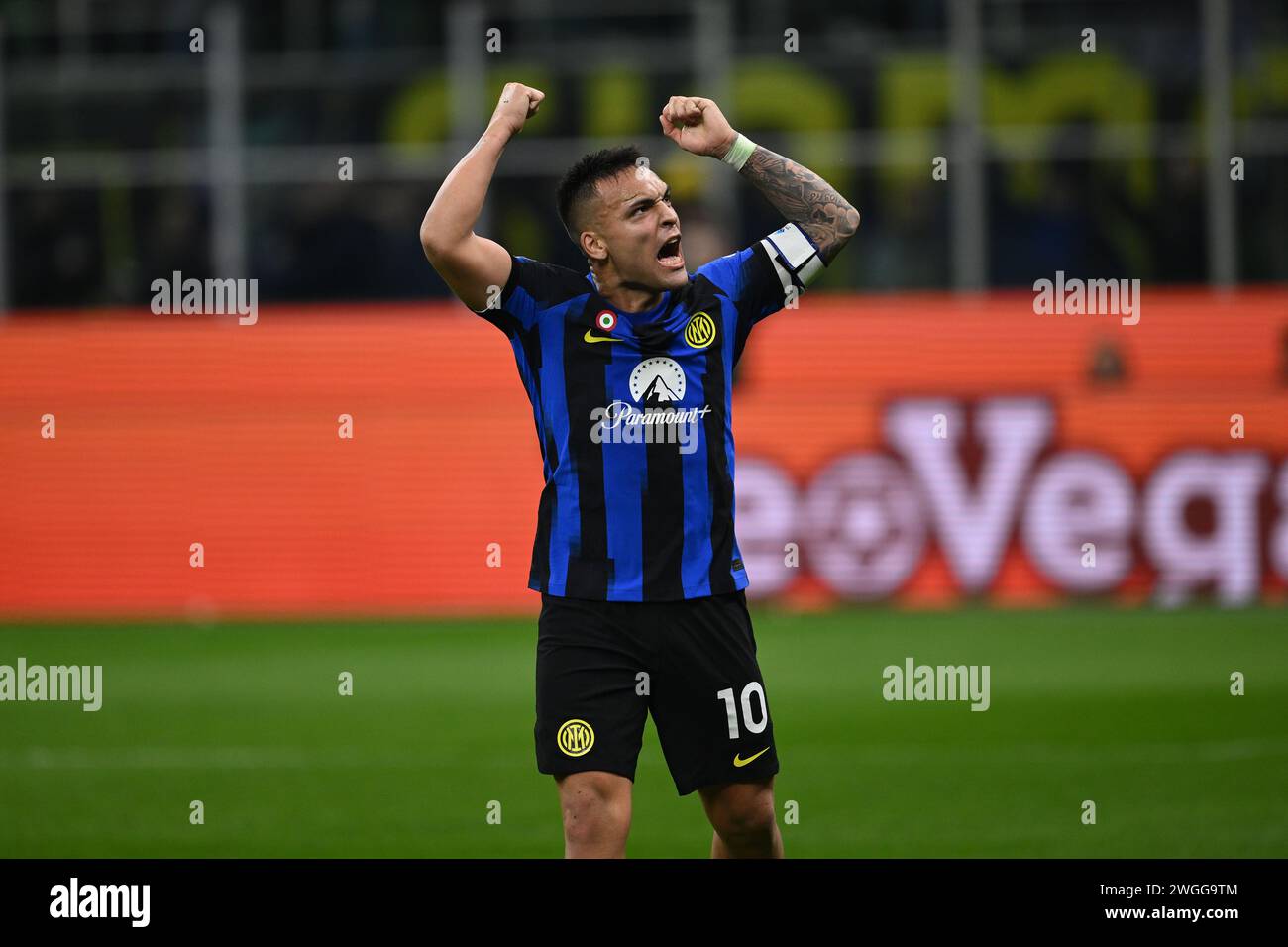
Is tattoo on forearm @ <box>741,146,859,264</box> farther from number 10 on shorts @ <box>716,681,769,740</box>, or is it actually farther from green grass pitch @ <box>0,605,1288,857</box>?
green grass pitch @ <box>0,605,1288,857</box>

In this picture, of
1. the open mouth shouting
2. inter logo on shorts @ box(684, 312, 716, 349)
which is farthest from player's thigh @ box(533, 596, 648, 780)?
the open mouth shouting

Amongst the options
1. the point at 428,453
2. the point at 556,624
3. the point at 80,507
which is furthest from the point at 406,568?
the point at 556,624

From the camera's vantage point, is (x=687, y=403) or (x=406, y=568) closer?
(x=687, y=403)

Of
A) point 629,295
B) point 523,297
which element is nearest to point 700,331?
point 629,295

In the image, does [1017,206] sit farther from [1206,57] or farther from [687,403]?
[687,403]

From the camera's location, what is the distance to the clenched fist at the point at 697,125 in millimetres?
6473

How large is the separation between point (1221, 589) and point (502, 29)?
928 cm

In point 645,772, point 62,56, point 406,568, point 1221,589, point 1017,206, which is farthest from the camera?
point 62,56

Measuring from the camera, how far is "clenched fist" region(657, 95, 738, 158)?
6.47 metres

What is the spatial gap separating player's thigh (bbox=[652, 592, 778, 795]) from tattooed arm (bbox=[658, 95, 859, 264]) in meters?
1.33

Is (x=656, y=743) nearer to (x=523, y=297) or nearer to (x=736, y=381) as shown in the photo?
(x=523, y=297)

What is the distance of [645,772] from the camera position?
35.2 feet

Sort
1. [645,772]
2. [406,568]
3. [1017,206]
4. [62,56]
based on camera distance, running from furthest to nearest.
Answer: [62,56] < [1017,206] < [406,568] < [645,772]

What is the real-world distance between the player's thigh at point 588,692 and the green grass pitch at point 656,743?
236 cm
